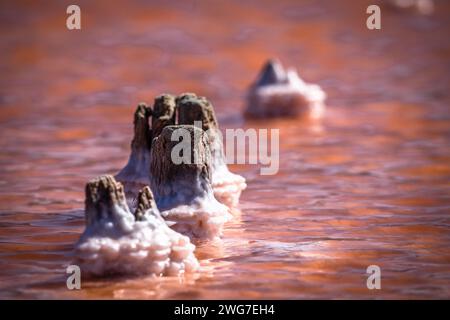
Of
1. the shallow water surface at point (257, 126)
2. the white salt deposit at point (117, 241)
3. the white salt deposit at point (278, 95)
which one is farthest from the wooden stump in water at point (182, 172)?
the white salt deposit at point (278, 95)

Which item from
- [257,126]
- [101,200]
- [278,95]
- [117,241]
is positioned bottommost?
[117,241]

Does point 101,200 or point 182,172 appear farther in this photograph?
point 182,172

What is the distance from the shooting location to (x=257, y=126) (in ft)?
33.7

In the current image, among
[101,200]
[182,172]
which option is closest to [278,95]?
[182,172]

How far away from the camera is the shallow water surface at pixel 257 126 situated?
4.53 m

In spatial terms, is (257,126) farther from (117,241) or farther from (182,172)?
(117,241)

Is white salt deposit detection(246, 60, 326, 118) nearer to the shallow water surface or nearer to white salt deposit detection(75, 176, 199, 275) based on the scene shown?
the shallow water surface

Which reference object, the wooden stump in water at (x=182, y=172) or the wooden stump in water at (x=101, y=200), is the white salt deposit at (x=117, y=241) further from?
the wooden stump in water at (x=182, y=172)

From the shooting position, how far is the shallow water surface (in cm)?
453

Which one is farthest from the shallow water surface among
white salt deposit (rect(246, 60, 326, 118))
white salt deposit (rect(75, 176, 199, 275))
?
white salt deposit (rect(246, 60, 326, 118))
